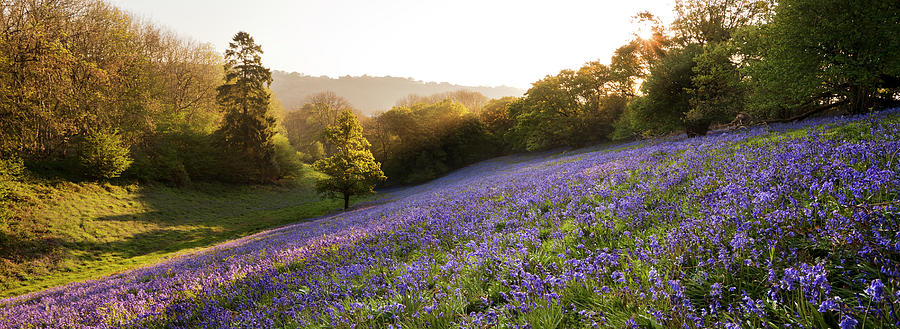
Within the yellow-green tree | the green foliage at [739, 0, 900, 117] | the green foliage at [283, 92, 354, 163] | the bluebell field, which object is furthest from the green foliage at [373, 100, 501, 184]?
the bluebell field

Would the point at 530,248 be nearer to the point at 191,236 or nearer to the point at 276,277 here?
the point at 276,277

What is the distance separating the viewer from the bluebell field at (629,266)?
216 centimetres

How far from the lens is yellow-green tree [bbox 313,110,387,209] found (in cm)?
2469

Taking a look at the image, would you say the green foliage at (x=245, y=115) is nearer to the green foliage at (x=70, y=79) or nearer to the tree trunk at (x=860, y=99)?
the green foliage at (x=70, y=79)

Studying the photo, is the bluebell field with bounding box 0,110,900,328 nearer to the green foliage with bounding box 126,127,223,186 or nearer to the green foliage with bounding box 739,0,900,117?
the green foliage with bounding box 739,0,900,117

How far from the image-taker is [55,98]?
22.3m

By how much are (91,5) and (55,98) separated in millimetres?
11215

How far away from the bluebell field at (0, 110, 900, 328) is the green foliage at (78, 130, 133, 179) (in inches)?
1082

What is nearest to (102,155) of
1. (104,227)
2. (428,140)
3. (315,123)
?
(104,227)

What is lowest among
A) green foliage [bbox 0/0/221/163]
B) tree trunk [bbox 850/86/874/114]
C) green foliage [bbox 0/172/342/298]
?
green foliage [bbox 0/172/342/298]

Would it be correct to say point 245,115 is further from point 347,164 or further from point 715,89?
point 715,89

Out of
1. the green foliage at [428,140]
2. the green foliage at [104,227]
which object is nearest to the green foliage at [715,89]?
the green foliage at [104,227]

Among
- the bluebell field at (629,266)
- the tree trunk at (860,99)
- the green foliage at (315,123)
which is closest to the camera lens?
the bluebell field at (629,266)

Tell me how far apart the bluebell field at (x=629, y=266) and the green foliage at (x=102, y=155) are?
2748 centimetres
